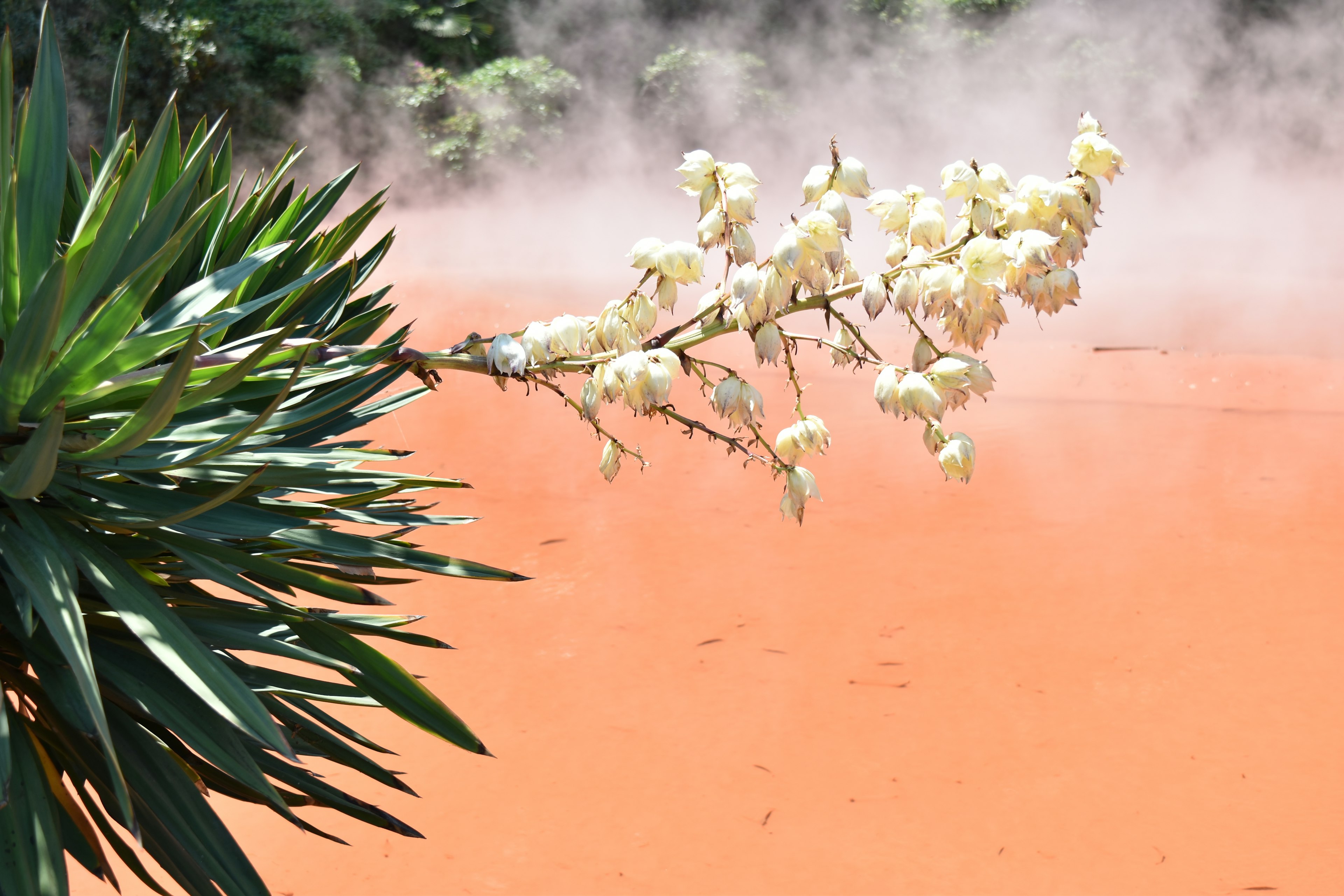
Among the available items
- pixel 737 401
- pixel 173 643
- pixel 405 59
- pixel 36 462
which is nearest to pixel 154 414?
pixel 36 462

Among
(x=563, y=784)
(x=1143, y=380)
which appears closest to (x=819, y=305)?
(x=563, y=784)

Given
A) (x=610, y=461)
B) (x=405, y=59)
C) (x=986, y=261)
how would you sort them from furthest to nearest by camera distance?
1. (x=405, y=59)
2. (x=610, y=461)
3. (x=986, y=261)

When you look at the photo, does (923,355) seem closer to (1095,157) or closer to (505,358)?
(1095,157)

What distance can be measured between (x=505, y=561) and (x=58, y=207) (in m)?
1.99

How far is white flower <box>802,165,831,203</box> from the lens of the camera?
29.7 inches

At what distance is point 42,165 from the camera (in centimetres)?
111

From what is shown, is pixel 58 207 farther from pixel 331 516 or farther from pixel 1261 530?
pixel 1261 530

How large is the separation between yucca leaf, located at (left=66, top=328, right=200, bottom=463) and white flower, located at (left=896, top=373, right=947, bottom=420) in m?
0.46

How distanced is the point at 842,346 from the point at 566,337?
200mm

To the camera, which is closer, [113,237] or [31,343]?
[31,343]

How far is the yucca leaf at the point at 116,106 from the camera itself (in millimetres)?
1187

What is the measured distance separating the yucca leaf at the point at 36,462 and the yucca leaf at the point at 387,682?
274 millimetres

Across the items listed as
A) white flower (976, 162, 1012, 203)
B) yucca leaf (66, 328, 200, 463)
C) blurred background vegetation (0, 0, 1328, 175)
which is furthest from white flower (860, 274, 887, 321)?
blurred background vegetation (0, 0, 1328, 175)

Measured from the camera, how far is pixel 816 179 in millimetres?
754
